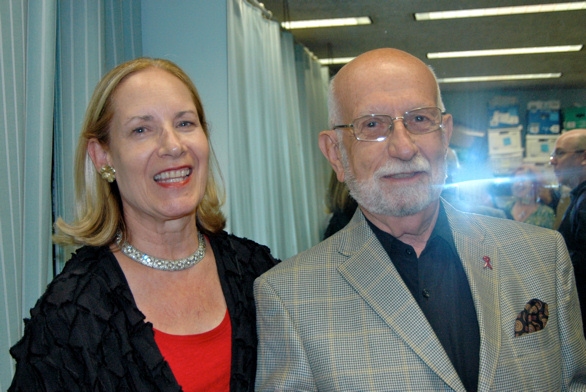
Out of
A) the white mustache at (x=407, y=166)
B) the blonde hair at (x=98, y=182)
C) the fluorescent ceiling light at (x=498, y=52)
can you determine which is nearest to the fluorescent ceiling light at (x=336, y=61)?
the fluorescent ceiling light at (x=498, y=52)

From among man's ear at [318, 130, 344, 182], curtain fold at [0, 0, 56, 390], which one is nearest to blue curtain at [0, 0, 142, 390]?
curtain fold at [0, 0, 56, 390]

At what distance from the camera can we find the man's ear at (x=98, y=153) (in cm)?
158

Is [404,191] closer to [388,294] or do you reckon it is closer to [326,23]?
[388,294]

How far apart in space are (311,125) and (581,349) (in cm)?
Answer: 204

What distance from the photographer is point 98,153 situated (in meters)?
1.59

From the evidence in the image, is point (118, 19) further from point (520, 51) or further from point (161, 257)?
point (520, 51)

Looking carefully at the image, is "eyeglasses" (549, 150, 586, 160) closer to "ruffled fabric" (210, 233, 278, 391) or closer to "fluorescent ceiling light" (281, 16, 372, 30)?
"fluorescent ceiling light" (281, 16, 372, 30)

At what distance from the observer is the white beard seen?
1.44m

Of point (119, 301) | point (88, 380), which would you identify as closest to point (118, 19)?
point (119, 301)

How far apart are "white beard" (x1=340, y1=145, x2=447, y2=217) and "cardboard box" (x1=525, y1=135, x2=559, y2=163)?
42.5 inches

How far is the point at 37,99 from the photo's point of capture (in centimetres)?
184

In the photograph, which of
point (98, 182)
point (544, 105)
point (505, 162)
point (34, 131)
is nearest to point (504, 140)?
point (505, 162)

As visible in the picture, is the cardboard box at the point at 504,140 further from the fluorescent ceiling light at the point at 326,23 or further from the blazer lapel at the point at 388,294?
the blazer lapel at the point at 388,294

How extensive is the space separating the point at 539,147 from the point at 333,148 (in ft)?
3.78
